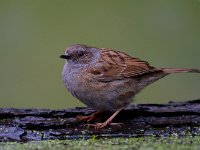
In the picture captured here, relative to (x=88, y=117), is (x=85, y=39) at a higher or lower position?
higher

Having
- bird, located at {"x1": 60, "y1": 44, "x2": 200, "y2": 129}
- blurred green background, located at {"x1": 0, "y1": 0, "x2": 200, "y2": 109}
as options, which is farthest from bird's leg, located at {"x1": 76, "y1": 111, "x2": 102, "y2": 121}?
blurred green background, located at {"x1": 0, "y1": 0, "x2": 200, "y2": 109}

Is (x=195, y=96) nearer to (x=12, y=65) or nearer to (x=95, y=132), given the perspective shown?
(x=12, y=65)

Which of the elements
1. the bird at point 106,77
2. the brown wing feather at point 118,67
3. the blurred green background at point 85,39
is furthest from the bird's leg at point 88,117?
the blurred green background at point 85,39

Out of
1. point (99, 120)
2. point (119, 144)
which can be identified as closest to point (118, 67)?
point (99, 120)

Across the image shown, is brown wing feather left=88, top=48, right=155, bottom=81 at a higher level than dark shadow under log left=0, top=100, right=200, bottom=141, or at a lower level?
higher

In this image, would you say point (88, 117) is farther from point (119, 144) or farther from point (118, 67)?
point (119, 144)

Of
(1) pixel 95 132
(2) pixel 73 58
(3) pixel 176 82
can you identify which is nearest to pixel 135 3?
(3) pixel 176 82

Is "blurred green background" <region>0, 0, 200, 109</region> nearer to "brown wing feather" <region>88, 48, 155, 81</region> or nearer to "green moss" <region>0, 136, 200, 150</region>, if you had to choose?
"brown wing feather" <region>88, 48, 155, 81</region>
